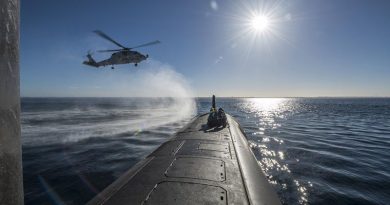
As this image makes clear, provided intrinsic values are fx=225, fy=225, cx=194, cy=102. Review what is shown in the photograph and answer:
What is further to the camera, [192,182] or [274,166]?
[274,166]

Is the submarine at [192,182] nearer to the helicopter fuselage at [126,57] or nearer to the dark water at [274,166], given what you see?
the dark water at [274,166]

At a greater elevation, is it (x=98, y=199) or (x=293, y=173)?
(x=98, y=199)

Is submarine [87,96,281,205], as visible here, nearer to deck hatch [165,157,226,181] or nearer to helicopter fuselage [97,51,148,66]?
deck hatch [165,157,226,181]

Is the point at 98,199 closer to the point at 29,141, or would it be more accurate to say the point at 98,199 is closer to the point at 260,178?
the point at 260,178

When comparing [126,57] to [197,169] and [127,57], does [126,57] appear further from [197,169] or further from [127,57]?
[197,169]

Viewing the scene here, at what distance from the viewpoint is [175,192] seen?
21.2 feet

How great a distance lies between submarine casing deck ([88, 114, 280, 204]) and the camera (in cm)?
621

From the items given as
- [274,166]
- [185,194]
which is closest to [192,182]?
[185,194]

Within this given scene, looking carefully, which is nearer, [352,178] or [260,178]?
[260,178]

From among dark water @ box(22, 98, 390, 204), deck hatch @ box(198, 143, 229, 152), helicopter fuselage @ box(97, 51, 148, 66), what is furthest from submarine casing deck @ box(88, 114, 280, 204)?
helicopter fuselage @ box(97, 51, 148, 66)

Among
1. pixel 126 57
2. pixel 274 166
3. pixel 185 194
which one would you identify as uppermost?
pixel 126 57

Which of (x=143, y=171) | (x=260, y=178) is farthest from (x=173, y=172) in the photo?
(x=260, y=178)

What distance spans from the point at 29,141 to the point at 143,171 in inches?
808

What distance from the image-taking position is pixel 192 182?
7.17 meters
